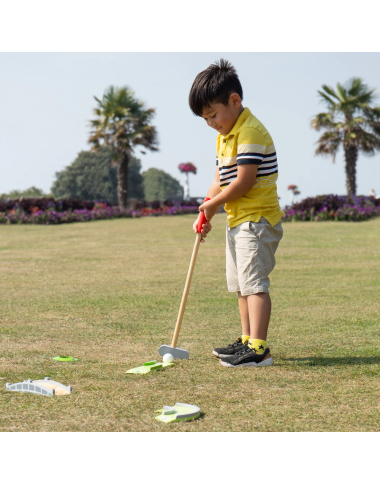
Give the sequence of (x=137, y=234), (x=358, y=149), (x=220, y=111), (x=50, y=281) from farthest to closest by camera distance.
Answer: (x=358, y=149), (x=137, y=234), (x=50, y=281), (x=220, y=111)

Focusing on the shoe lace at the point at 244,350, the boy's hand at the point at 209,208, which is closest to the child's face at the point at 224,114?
the boy's hand at the point at 209,208

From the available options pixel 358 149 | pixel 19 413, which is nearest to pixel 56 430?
pixel 19 413

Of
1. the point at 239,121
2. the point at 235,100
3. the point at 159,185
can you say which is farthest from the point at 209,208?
the point at 159,185

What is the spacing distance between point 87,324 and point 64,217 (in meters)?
16.6

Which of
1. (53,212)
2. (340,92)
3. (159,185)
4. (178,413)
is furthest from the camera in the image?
(159,185)

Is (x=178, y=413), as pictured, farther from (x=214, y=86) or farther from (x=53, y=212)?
(x=53, y=212)

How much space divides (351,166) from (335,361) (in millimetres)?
22496

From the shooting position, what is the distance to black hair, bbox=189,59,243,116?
3.16m

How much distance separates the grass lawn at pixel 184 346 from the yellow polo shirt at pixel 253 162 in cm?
86

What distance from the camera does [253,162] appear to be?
3.15 m

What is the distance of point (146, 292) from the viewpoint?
587 cm

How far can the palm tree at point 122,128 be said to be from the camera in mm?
26578

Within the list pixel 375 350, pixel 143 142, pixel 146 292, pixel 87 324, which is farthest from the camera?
pixel 143 142

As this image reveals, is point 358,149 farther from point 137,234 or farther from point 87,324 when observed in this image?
point 87,324
